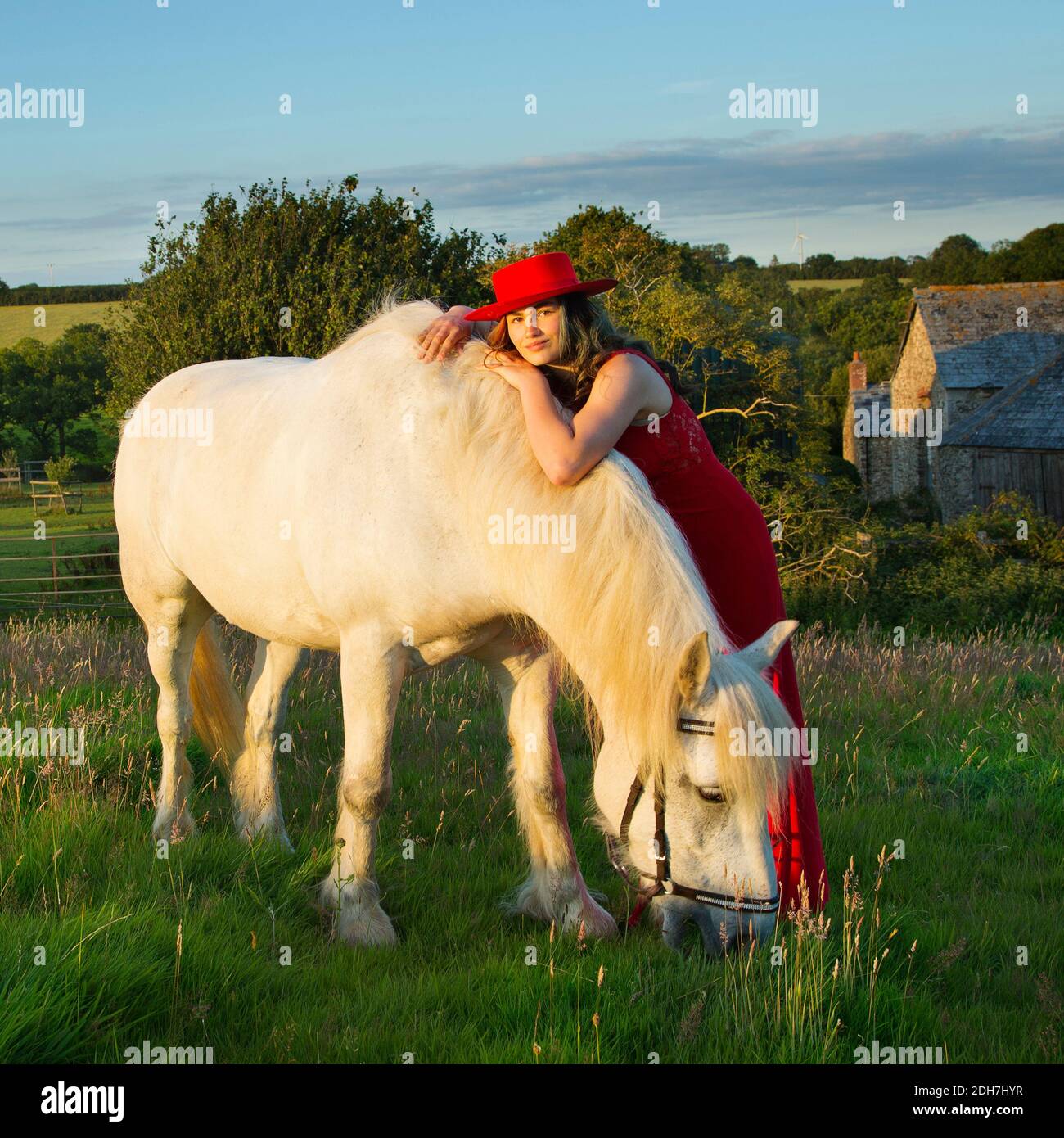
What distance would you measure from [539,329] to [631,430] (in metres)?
0.50

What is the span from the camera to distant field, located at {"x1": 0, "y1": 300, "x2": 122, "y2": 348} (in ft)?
180

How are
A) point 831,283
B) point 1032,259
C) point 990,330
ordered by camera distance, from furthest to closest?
point 831,283 → point 1032,259 → point 990,330

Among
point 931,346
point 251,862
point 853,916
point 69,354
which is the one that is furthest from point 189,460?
point 69,354

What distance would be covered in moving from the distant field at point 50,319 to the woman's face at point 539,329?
2095 inches

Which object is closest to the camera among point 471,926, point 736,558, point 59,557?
point 471,926

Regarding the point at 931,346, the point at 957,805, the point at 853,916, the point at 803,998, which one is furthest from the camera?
the point at 931,346

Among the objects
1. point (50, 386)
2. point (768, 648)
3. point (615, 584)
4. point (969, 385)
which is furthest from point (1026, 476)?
point (50, 386)

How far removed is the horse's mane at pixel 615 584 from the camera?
3.03 m

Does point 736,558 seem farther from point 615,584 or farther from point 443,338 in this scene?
point 443,338

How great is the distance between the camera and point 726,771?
9.83 ft

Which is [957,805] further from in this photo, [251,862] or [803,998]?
[251,862]

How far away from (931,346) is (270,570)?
122 feet

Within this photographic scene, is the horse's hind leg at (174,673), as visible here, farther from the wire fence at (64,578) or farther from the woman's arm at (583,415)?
the wire fence at (64,578)

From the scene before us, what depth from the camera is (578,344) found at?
3.77 m
